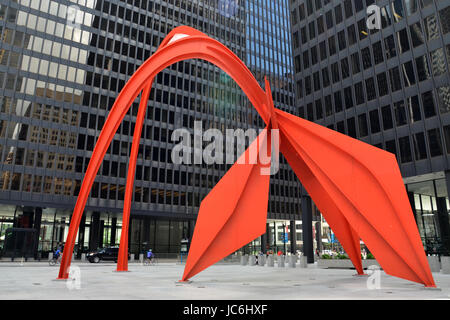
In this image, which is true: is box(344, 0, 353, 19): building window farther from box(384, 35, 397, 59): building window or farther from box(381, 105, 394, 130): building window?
box(381, 105, 394, 130): building window

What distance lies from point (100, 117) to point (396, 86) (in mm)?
38004

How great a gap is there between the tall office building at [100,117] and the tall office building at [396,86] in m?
25.2

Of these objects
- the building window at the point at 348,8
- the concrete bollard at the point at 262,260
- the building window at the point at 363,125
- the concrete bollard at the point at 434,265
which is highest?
the building window at the point at 348,8

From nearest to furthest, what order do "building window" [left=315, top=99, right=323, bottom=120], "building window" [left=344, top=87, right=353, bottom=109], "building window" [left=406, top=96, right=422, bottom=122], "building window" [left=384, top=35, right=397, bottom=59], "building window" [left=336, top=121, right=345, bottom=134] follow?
"building window" [left=406, top=96, right=422, bottom=122], "building window" [left=384, top=35, right=397, bottom=59], "building window" [left=344, top=87, right=353, bottom=109], "building window" [left=336, top=121, right=345, bottom=134], "building window" [left=315, top=99, right=323, bottom=120]

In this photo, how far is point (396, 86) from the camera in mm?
31609

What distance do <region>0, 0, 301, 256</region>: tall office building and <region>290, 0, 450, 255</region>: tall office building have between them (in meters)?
25.2

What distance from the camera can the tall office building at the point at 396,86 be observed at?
28.6 meters

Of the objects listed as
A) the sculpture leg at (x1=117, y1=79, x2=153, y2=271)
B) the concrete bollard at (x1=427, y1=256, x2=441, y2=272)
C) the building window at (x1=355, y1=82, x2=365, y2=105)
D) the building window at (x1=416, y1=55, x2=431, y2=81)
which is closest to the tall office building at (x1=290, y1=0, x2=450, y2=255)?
the building window at (x1=416, y1=55, x2=431, y2=81)

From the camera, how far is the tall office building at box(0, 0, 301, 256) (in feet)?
140

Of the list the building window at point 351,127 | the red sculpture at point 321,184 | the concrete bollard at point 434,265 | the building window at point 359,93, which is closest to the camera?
the red sculpture at point 321,184

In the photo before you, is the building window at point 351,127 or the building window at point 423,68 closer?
the building window at point 423,68

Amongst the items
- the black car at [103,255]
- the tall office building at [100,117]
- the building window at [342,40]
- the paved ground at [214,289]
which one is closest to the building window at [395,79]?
the building window at [342,40]

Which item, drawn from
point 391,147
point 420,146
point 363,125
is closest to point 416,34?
point 363,125

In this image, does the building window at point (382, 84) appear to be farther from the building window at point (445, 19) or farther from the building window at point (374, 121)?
the building window at point (445, 19)
